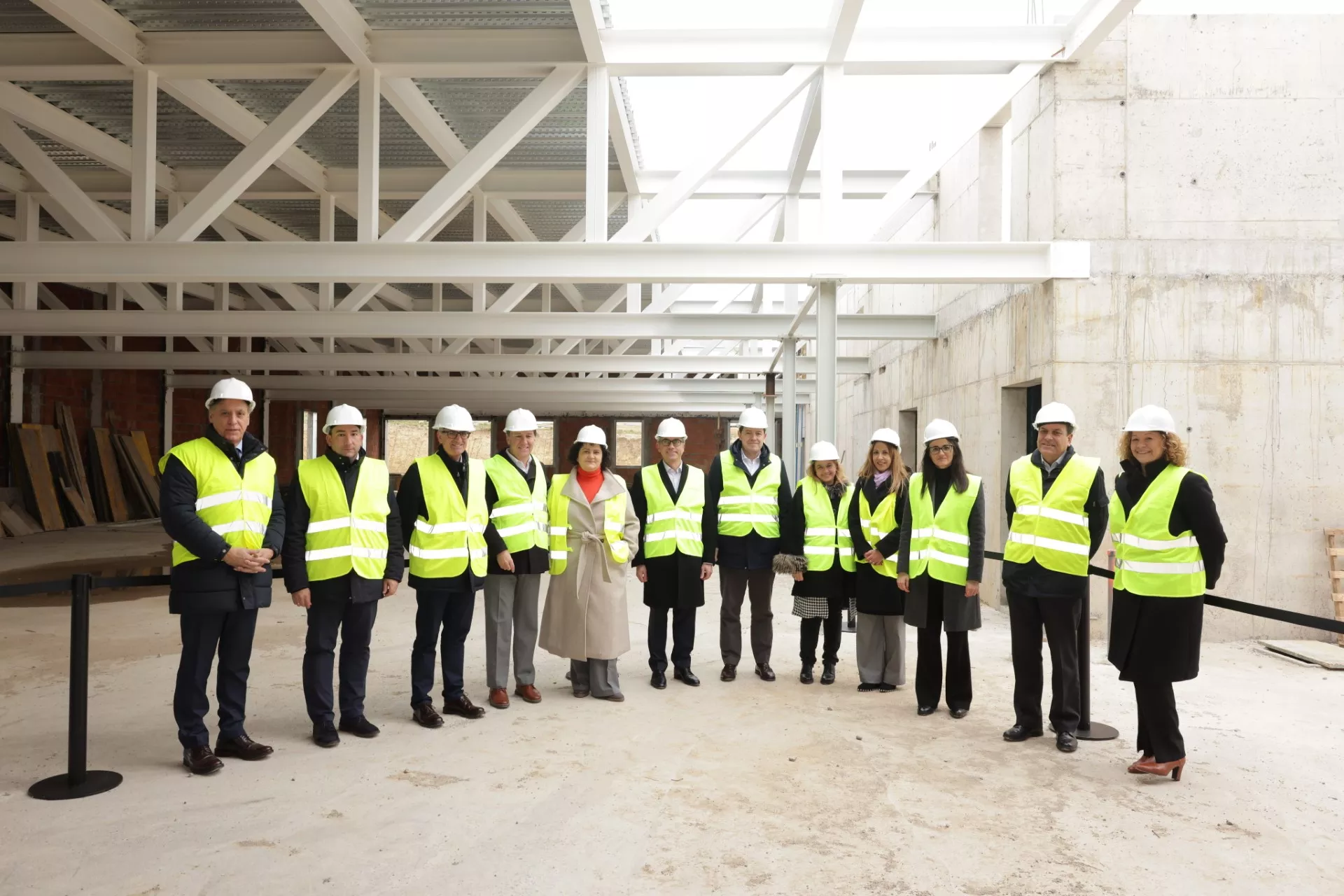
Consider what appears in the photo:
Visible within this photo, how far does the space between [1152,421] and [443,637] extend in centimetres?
405

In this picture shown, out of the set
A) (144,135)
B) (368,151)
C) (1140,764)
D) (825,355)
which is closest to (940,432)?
(1140,764)

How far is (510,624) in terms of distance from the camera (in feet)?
19.3

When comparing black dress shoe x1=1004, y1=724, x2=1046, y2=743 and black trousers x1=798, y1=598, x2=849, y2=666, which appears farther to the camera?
black trousers x1=798, y1=598, x2=849, y2=666

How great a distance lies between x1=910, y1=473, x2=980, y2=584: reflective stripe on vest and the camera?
5590 millimetres

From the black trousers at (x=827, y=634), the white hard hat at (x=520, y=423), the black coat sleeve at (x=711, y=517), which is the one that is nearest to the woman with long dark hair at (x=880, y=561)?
the black trousers at (x=827, y=634)

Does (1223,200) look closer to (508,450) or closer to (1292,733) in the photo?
(1292,733)

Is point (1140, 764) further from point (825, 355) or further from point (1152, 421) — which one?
point (825, 355)

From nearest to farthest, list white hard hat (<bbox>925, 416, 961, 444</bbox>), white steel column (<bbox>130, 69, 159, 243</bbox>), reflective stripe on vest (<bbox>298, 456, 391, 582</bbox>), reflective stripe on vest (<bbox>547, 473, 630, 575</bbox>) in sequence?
reflective stripe on vest (<bbox>298, 456, 391, 582</bbox>)
white hard hat (<bbox>925, 416, 961, 444</bbox>)
reflective stripe on vest (<bbox>547, 473, 630, 575</bbox>)
white steel column (<bbox>130, 69, 159, 243</bbox>)

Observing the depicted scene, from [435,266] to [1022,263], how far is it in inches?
201

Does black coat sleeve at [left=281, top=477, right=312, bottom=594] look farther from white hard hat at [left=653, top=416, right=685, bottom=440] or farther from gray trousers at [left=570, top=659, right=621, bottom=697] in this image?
white hard hat at [left=653, top=416, right=685, bottom=440]

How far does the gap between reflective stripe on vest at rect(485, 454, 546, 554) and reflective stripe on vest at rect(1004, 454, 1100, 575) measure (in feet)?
9.42

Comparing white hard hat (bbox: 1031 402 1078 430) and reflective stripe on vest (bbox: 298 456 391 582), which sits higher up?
white hard hat (bbox: 1031 402 1078 430)

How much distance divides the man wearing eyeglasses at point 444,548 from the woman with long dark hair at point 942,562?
2.66 meters

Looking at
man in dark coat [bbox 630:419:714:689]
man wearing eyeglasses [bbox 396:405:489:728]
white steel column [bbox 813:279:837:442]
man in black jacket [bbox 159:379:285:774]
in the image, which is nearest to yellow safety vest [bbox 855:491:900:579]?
man in dark coat [bbox 630:419:714:689]
